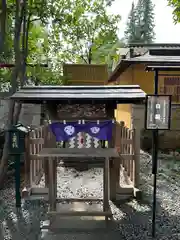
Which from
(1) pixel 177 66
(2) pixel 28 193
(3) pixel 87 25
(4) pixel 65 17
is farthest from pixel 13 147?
(3) pixel 87 25

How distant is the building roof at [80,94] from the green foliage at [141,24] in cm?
Answer: 4035

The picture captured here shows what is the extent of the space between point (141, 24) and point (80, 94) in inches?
1736

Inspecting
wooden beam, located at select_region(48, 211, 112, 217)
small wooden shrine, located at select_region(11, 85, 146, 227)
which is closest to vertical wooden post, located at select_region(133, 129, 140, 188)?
small wooden shrine, located at select_region(11, 85, 146, 227)

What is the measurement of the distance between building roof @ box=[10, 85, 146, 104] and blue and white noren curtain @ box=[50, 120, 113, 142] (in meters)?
0.47

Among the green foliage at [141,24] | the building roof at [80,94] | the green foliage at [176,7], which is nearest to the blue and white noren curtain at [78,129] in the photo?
the building roof at [80,94]

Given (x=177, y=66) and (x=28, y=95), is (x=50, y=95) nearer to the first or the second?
(x=28, y=95)

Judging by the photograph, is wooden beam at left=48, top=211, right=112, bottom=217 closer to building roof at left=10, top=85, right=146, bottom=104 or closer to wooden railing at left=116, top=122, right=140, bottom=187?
wooden railing at left=116, top=122, right=140, bottom=187

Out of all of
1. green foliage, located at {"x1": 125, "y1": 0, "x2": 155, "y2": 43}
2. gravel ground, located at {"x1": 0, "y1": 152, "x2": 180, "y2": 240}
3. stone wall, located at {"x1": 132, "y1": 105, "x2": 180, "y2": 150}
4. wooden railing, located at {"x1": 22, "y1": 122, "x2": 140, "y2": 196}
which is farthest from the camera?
green foliage, located at {"x1": 125, "y1": 0, "x2": 155, "y2": 43}

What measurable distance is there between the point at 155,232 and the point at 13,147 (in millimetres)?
3454

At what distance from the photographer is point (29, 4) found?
7.66 m

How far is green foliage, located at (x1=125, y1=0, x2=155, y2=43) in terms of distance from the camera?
44.6 meters

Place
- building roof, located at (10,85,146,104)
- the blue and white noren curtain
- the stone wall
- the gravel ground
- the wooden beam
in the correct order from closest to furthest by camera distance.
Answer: the gravel ground, building roof, located at (10,85,146,104), the wooden beam, the blue and white noren curtain, the stone wall

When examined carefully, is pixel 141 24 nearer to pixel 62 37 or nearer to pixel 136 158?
pixel 62 37

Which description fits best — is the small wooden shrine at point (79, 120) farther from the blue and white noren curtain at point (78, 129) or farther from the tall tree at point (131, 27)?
the tall tree at point (131, 27)
